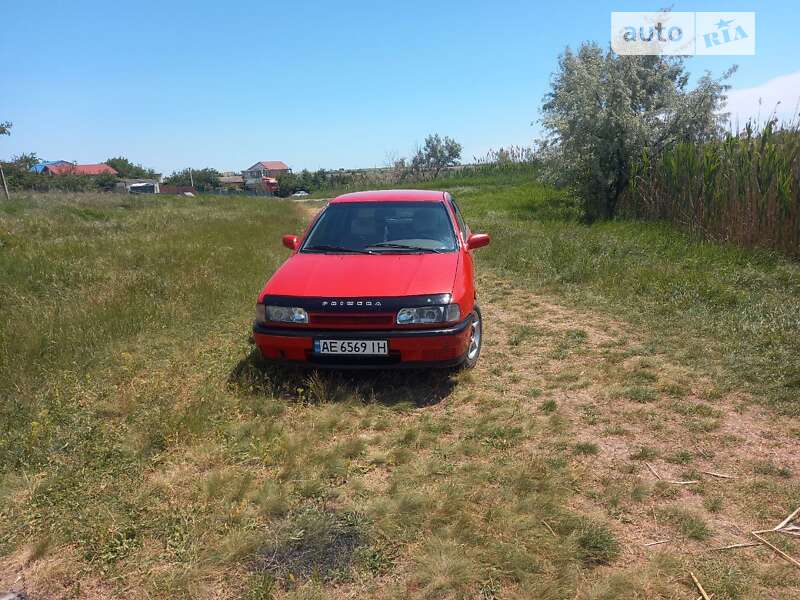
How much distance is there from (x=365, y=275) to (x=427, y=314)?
0.70 meters

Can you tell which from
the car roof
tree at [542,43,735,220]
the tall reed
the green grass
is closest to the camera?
the green grass

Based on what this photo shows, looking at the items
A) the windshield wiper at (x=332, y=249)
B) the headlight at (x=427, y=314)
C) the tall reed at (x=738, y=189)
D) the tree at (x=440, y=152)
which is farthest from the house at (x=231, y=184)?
the headlight at (x=427, y=314)

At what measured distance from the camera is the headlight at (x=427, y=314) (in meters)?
4.01

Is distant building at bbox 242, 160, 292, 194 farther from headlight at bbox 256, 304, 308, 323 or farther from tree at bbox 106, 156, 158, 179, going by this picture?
headlight at bbox 256, 304, 308, 323

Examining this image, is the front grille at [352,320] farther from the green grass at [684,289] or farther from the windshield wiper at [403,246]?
the green grass at [684,289]

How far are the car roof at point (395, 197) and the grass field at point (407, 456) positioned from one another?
1.68 m

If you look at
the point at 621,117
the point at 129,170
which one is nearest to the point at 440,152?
the point at 621,117

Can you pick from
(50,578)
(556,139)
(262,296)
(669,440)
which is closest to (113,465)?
(50,578)

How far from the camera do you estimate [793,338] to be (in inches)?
193

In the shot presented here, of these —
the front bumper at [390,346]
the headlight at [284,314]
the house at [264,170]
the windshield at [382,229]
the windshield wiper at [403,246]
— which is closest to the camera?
the front bumper at [390,346]

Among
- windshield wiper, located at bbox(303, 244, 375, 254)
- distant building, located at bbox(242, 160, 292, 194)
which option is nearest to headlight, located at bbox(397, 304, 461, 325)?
windshield wiper, located at bbox(303, 244, 375, 254)

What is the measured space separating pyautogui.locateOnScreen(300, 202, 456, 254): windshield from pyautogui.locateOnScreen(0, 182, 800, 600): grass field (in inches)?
48.1

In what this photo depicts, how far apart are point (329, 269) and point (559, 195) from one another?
654 inches

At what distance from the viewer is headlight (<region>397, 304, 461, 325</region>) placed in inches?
158
